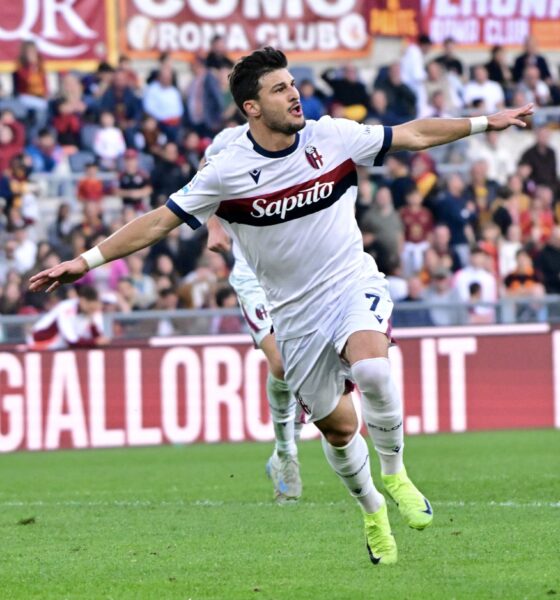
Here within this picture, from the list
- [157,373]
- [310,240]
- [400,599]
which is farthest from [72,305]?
[400,599]

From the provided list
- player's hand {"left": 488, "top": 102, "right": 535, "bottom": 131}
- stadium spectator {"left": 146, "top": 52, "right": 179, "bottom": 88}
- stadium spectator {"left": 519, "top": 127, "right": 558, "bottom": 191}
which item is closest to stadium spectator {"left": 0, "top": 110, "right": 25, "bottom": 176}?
stadium spectator {"left": 146, "top": 52, "right": 179, "bottom": 88}

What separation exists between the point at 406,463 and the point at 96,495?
3083mm

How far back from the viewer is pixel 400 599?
21.4ft

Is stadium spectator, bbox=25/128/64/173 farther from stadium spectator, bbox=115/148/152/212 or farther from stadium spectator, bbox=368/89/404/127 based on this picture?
stadium spectator, bbox=368/89/404/127

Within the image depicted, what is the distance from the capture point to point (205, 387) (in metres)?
16.5

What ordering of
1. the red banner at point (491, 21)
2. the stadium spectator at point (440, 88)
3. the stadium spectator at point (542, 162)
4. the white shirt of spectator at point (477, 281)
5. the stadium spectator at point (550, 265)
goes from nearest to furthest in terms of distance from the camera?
the white shirt of spectator at point (477, 281) < the stadium spectator at point (550, 265) < the stadium spectator at point (542, 162) < the stadium spectator at point (440, 88) < the red banner at point (491, 21)

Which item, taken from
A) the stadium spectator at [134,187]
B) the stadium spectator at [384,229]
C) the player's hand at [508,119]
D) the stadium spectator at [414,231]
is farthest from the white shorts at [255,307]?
the stadium spectator at [134,187]

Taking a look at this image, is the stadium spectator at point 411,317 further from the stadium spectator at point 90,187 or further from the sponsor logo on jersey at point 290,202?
the sponsor logo on jersey at point 290,202

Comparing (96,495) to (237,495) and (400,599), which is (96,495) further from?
(400,599)

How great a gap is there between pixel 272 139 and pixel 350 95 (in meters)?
14.4

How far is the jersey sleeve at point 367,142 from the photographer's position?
767 cm

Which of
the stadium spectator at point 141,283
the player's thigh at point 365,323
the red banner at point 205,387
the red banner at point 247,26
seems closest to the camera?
the player's thigh at point 365,323

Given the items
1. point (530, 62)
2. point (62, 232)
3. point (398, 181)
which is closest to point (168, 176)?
point (62, 232)

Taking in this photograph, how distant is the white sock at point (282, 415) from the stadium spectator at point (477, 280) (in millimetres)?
7582
